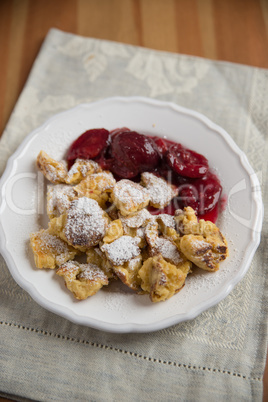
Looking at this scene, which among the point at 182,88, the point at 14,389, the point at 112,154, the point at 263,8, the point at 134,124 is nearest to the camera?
the point at 14,389

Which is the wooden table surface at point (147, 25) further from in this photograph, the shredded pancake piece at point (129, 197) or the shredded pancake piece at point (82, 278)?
the shredded pancake piece at point (82, 278)

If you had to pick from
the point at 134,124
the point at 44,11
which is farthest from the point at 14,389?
the point at 44,11

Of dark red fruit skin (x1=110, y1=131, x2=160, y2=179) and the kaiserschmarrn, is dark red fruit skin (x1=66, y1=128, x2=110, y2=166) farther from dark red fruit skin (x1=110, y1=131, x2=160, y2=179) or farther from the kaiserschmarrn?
the kaiserschmarrn

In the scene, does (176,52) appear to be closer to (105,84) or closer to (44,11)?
(105,84)

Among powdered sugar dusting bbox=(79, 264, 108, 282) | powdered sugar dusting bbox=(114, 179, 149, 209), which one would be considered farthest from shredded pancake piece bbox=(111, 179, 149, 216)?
powdered sugar dusting bbox=(79, 264, 108, 282)

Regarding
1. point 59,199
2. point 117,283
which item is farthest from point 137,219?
point 59,199

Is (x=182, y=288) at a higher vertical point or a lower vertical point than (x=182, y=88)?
lower
